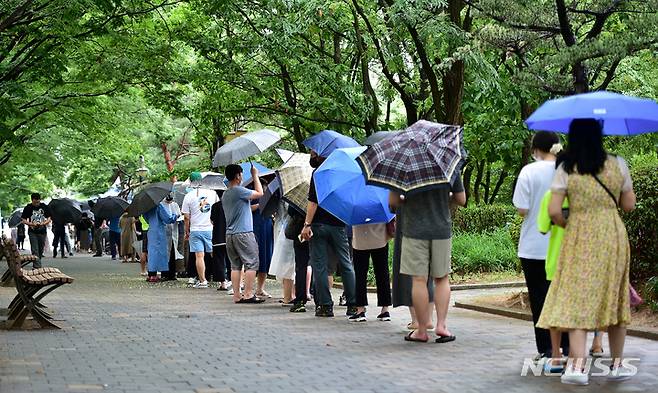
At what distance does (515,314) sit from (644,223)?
190 centimetres

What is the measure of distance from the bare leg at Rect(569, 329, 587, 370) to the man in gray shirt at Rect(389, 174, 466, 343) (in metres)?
2.79

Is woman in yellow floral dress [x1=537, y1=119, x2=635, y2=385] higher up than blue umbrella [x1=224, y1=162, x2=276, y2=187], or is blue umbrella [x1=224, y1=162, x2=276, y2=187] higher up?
blue umbrella [x1=224, y1=162, x2=276, y2=187]

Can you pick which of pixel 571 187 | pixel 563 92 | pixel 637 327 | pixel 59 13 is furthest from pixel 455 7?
pixel 571 187

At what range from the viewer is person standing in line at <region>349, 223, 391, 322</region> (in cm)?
1218

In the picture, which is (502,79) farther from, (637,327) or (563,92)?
(637,327)

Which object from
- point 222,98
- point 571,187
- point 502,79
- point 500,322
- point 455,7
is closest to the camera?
point 571,187

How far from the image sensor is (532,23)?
44.3ft

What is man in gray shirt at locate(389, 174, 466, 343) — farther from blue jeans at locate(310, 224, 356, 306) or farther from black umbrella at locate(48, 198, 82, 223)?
black umbrella at locate(48, 198, 82, 223)

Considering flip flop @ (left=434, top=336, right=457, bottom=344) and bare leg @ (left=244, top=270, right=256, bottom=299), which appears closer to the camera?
flip flop @ (left=434, top=336, right=457, bottom=344)

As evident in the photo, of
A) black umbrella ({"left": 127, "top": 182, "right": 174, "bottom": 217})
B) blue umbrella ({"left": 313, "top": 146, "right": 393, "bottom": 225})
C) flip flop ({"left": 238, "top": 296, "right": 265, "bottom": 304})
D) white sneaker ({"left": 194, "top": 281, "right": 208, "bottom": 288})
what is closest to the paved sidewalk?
flip flop ({"left": 238, "top": 296, "right": 265, "bottom": 304})

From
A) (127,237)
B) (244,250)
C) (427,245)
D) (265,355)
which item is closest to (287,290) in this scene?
(244,250)

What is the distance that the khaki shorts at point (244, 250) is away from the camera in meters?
15.2

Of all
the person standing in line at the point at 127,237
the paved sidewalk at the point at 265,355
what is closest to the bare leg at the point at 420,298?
the paved sidewalk at the point at 265,355

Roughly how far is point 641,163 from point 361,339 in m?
4.16
